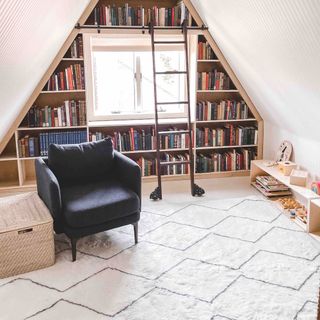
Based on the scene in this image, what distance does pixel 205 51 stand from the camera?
4.50m

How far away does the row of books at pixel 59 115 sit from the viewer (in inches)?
168

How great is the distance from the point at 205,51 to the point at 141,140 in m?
1.26

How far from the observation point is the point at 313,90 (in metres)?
2.93

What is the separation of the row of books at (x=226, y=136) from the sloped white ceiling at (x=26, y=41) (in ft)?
6.23

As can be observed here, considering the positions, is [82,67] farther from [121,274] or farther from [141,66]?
[121,274]

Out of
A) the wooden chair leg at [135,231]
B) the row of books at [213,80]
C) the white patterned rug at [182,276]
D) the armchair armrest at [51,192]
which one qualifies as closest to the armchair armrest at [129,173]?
the wooden chair leg at [135,231]

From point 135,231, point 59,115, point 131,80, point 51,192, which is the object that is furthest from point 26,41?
point 131,80

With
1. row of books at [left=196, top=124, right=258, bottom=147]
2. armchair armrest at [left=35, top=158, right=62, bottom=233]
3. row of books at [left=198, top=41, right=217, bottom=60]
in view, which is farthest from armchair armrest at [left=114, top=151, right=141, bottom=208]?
row of books at [left=198, top=41, right=217, bottom=60]

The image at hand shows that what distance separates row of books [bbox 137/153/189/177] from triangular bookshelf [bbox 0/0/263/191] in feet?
0.04

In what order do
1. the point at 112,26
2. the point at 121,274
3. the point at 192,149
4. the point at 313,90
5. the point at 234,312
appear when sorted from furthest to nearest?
the point at 192,149, the point at 112,26, the point at 313,90, the point at 121,274, the point at 234,312

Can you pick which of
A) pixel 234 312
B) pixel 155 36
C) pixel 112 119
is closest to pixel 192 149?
pixel 112 119

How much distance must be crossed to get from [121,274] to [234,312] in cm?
82

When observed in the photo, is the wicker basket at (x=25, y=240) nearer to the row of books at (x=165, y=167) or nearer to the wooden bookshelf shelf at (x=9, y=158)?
the wooden bookshelf shelf at (x=9, y=158)

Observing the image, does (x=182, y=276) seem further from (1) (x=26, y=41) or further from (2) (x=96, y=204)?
(1) (x=26, y=41)
